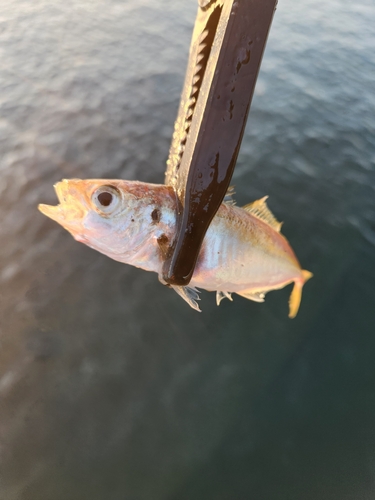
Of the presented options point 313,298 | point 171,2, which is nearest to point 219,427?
point 313,298

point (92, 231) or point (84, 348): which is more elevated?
point (92, 231)

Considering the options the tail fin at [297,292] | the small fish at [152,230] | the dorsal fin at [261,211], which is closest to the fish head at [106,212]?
the small fish at [152,230]

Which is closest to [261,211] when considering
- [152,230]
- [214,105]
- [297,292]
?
[297,292]

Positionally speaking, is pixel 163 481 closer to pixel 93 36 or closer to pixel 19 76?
pixel 19 76

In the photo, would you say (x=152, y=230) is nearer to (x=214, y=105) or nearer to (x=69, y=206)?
(x=69, y=206)

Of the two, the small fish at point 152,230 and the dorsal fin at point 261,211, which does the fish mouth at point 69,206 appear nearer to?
the small fish at point 152,230

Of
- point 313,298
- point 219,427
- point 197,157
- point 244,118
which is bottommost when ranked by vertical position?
point 219,427

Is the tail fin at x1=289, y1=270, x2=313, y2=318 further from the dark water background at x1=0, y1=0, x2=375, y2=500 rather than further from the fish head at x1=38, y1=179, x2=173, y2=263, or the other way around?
the dark water background at x1=0, y1=0, x2=375, y2=500

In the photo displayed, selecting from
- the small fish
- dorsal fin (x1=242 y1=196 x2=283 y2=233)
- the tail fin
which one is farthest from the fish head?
the tail fin
